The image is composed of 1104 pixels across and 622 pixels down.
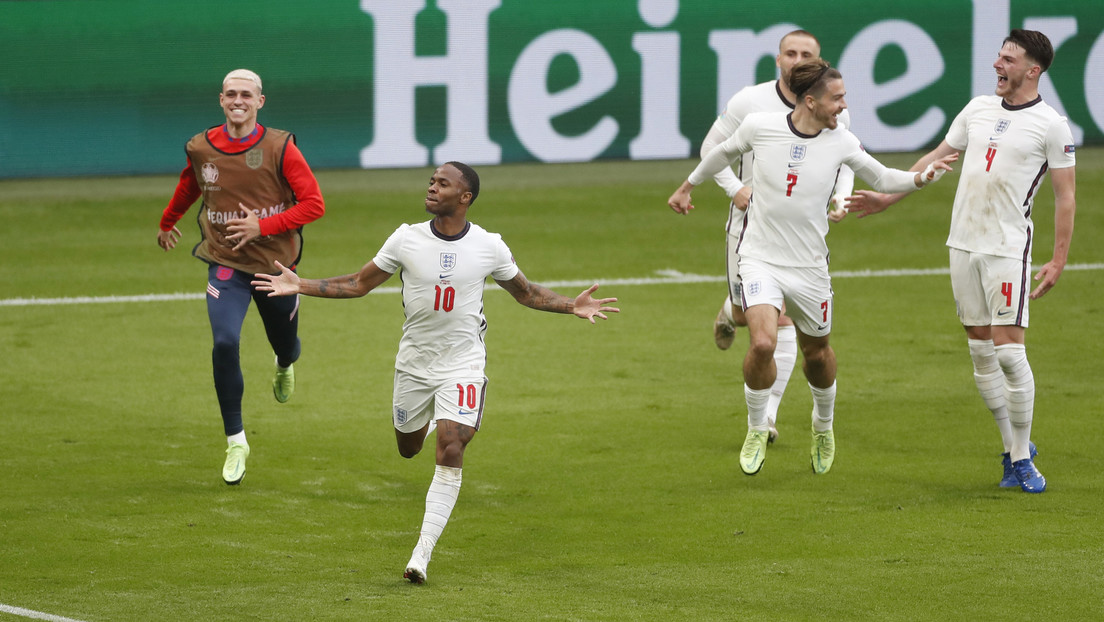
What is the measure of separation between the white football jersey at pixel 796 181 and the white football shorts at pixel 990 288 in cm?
60

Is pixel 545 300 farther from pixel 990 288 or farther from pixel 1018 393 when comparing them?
pixel 1018 393

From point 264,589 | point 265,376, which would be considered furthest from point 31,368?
point 264,589

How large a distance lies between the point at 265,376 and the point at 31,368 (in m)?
1.88

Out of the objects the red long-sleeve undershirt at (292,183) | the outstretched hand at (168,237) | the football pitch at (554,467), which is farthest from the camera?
the outstretched hand at (168,237)

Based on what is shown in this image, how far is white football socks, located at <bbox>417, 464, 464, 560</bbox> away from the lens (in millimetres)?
7160

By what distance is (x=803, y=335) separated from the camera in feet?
29.0

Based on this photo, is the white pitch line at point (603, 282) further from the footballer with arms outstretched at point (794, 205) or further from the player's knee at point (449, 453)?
the player's knee at point (449, 453)

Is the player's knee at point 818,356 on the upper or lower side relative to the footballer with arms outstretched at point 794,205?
lower

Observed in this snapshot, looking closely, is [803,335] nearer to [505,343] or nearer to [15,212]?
[505,343]

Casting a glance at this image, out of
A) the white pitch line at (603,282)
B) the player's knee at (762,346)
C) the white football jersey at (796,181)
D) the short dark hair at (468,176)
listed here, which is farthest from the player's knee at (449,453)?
the white pitch line at (603,282)

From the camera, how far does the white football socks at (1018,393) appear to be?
8.66 meters

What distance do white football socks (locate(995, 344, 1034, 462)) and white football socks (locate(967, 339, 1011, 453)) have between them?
9 cm

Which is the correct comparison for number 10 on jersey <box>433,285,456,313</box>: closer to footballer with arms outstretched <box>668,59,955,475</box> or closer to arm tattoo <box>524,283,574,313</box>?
arm tattoo <box>524,283,574,313</box>

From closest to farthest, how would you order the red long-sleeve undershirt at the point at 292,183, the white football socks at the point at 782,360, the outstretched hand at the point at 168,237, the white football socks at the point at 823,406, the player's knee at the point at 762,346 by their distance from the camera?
the player's knee at the point at 762,346, the red long-sleeve undershirt at the point at 292,183, the white football socks at the point at 823,406, the outstretched hand at the point at 168,237, the white football socks at the point at 782,360
